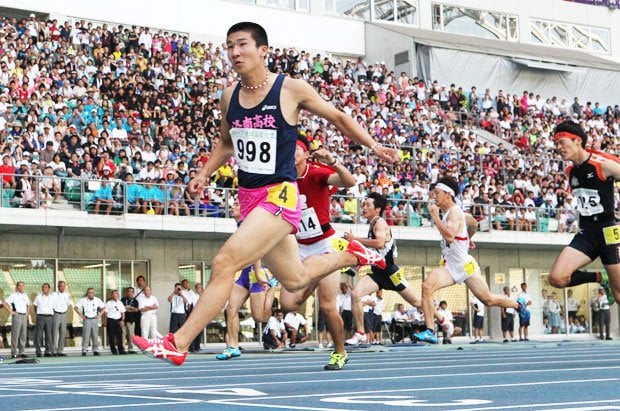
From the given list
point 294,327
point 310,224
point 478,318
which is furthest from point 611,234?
point 478,318

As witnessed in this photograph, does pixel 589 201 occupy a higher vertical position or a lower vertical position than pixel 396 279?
higher

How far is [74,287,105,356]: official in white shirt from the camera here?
1118 inches

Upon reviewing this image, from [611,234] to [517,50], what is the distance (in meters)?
39.3

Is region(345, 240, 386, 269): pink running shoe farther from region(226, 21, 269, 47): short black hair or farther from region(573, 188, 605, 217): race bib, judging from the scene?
region(226, 21, 269, 47): short black hair

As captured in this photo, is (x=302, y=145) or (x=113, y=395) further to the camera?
(x=302, y=145)

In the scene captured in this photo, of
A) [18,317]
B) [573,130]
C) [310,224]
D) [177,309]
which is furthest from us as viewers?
[177,309]

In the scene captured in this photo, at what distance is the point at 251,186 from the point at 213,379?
9.94 ft

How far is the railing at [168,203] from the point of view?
26984mm

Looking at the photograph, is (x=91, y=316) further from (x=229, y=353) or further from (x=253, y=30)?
(x=253, y=30)

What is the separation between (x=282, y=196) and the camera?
9258mm

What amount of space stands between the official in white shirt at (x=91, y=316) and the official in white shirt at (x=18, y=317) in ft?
4.45

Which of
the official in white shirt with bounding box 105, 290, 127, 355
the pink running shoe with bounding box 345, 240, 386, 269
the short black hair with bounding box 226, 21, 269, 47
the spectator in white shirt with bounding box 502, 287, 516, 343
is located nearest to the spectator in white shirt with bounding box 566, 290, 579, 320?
the spectator in white shirt with bounding box 502, 287, 516, 343

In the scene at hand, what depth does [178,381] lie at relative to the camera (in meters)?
11.4

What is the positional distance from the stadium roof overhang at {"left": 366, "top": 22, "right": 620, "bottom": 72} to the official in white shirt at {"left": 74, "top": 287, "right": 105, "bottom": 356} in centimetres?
2259
